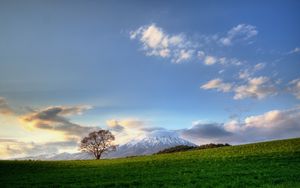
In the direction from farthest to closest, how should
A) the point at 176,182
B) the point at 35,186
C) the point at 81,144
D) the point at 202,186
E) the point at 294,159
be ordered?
the point at 81,144, the point at 294,159, the point at 35,186, the point at 176,182, the point at 202,186

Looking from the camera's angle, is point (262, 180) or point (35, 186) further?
point (35, 186)

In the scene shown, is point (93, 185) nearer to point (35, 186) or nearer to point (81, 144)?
point (35, 186)

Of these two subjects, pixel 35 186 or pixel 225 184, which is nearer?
pixel 225 184

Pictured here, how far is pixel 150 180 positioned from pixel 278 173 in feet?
40.2

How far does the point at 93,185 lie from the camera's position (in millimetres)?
35469

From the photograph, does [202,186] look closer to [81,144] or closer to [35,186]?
[35,186]

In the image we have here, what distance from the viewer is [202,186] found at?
31156mm

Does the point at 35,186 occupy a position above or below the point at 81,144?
below

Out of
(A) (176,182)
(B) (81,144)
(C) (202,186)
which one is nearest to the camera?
(C) (202,186)

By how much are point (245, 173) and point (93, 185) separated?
14.8m

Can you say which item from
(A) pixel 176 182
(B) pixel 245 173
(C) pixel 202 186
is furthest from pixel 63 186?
(B) pixel 245 173

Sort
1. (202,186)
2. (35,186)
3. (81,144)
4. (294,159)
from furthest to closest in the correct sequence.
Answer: (81,144)
(294,159)
(35,186)
(202,186)

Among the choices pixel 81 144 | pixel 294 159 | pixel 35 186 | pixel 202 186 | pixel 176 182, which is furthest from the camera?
pixel 81 144

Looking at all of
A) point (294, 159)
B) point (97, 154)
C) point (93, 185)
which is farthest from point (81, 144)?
point (93, 185)
